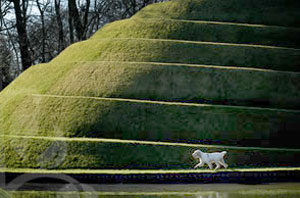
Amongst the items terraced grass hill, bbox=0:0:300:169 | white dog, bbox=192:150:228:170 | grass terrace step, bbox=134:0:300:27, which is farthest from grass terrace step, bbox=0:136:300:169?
grass terrace step, bbox=134:0:300:27

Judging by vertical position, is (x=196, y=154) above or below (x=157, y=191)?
above

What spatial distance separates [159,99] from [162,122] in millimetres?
1817

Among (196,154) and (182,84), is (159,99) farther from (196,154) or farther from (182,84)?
(196,154)

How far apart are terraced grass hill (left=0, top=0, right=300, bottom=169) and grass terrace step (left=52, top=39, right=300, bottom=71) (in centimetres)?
5

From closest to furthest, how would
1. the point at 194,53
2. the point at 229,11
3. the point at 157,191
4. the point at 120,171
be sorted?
the point at 157,191, the point at 120,171, the point at 194,53, the point at 229,11

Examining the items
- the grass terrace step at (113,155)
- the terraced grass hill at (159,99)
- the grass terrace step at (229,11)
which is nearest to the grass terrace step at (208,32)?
the terraced grass hill at (159,99)

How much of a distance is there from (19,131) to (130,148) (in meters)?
5.36

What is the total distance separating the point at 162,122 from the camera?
20.6 metres

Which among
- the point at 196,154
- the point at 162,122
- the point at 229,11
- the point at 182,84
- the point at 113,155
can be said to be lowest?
the point at 113,155

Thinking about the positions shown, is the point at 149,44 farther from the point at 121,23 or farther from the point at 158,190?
the point at 158,190

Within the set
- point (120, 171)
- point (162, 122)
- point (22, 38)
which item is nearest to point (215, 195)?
point (120, 171)

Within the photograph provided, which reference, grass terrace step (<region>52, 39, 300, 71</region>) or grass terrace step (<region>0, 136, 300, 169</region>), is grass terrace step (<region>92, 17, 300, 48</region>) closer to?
grass terrace step (<region>52, 39, 300, 71</region>)

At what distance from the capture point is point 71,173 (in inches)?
668

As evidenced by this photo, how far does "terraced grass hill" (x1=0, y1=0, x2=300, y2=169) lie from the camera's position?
19094 mm
